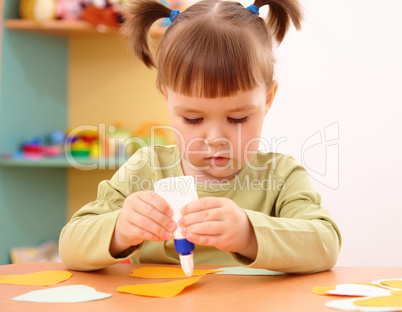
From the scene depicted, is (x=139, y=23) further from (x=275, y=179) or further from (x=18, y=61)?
(x=18, y=61)

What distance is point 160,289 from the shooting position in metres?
0.62

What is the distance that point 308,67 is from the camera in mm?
1939

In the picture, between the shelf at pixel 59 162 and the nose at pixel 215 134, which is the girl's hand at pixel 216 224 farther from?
the shelf at pixel 59 162

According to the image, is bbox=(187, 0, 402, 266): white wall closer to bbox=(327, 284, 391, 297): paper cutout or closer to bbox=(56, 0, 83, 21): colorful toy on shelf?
bbox=(56, 0, 83, 21): colorful toy on shelf

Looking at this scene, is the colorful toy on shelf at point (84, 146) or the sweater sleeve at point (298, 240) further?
the colorful toy on shelf at point (84, 146)

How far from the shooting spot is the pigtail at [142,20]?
3.34 feet

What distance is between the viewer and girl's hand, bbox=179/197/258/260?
640 millimetres

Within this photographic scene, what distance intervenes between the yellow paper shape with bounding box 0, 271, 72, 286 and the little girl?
0.13 feet

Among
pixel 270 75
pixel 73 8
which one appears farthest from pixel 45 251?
pixel 270 75

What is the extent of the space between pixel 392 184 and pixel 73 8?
131 cm

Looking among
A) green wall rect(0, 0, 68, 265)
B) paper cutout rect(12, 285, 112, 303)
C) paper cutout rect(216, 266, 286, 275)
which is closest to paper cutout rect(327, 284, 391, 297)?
paper cutout rect(216, 266, 286, 275)

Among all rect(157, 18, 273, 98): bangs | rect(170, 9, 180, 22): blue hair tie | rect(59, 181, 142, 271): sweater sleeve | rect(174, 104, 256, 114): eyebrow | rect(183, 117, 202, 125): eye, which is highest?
rect(170, 9, 180, 22): blue hair tie

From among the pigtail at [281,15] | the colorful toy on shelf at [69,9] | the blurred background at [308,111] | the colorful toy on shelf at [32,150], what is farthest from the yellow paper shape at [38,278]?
the colorful toy on shelf at [69,9]

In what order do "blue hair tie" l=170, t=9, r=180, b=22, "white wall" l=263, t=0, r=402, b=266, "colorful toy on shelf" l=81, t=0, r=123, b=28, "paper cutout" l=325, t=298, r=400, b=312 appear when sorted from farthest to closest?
1. "colorful toy on shelf" l=81, t=0, r=123, b=28
2. "white wall" l=263, t=0, r=402, b=266
3. "blue hair tie" l=170, t=9, r=180, b=22
4. "paper cutout" l=325, t=298, r=400, b=312
